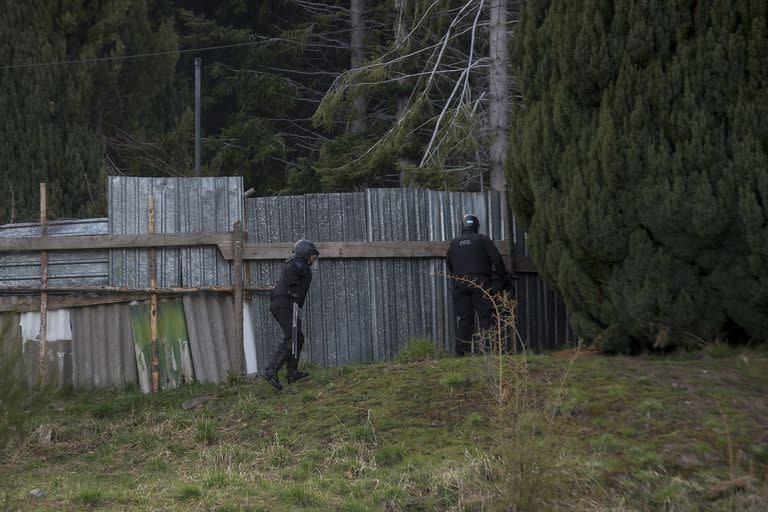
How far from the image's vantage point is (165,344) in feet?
36.8

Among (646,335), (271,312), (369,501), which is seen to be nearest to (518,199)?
(646,335)

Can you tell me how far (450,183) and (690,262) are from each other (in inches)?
245

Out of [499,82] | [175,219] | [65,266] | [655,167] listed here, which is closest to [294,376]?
Answer: [175,219]

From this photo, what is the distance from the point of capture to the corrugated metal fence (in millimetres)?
11211

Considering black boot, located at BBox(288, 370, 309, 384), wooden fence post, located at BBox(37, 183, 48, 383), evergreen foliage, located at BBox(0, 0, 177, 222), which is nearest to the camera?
black boot, located at BBox(288, 370, 309, 384)

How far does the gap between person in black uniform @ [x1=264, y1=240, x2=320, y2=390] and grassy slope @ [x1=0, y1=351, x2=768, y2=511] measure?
11.8 inches

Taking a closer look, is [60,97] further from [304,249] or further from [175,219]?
[304,249]

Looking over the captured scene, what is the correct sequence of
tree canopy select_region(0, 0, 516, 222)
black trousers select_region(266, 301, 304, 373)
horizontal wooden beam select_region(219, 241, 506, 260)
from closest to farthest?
black trousers select_region(266, 301, 304, 373) → horizontal wooden beam select_region(219, 241, 506, 260) → tree canopy select_region(0, 0, 516, 222)

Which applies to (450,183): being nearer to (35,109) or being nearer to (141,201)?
(141,201)

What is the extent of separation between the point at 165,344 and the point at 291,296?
177cm

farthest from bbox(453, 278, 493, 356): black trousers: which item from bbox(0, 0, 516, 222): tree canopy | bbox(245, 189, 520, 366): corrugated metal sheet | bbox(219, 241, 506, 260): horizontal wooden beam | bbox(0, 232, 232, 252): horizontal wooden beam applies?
bbox(0, 0, 516, 222): tree canopy

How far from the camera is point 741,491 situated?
→ 6.40m

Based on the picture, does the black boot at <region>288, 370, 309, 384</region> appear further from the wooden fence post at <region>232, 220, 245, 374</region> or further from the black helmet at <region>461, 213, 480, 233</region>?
the black helmet at <region>461, 213, 480, 233</region>

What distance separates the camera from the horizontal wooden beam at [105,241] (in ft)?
36.6
